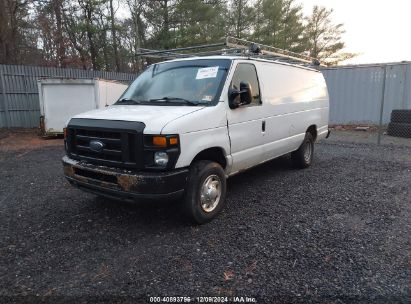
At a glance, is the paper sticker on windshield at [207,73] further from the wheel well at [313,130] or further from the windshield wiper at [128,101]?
the wheel well at [313,130]

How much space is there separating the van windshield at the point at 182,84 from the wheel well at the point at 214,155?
2.11 ft

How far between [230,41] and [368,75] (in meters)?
10.3

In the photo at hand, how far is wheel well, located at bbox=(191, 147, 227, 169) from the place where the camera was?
421cm

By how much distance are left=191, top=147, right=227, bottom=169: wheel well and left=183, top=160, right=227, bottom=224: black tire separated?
13 cm

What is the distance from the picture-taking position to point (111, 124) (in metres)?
3.75

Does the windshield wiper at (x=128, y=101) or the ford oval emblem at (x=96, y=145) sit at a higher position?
the windshield wiper at (x=128, y=101)

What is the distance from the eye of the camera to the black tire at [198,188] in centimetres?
388

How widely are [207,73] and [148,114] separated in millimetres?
1211

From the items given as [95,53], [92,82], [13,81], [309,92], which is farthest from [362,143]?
[95,53]

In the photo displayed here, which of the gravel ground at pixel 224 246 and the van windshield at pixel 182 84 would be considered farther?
the van windshield at pixel 182 84

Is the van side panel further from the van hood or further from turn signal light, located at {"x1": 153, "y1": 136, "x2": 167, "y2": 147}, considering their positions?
turn signal light, located at {"x1": 153, "y1": 136, "x2": 167, "y2": 147}

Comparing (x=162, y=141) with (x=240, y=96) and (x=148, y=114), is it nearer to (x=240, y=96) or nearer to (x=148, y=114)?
(x=148, y=114)

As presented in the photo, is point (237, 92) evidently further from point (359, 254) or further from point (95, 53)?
point (95, 53)

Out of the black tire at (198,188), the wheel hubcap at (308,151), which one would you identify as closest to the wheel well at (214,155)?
the black tire at (198,188)
